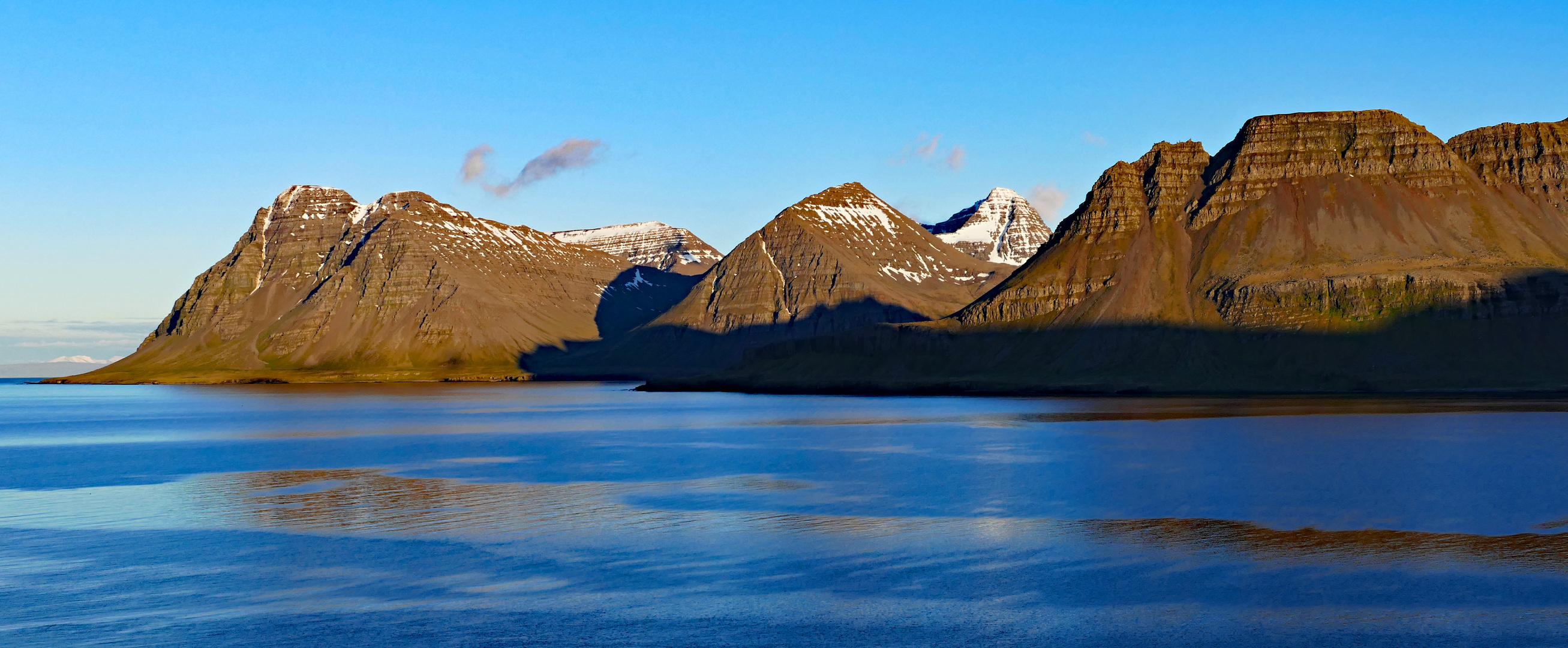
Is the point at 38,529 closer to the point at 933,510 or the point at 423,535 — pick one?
the point at 423,535

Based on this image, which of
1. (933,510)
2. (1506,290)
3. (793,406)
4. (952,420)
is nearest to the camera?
(933,510)

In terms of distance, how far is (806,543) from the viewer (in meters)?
40.2

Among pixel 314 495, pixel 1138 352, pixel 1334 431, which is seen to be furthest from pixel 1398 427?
pixel 1138 352

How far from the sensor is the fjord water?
93.5 feet

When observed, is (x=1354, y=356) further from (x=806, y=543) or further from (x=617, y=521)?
(x=806, y=543)

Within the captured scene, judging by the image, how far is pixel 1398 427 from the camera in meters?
90.1

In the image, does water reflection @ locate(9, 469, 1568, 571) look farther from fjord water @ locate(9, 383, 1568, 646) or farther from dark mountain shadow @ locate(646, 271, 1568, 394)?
dark mountain shadow @ locate(646, 271, 1568, 394)

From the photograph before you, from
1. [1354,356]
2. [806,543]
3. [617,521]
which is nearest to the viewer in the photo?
[806,543]

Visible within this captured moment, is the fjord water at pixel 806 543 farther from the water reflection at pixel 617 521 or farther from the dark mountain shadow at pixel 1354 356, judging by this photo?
the dark mountain shadow at pixel 1354 356

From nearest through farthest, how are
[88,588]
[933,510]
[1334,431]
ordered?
[88,588], [933,510], [1334,431]

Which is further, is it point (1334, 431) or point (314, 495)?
point (1334, 431)

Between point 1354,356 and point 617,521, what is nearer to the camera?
point 617,521

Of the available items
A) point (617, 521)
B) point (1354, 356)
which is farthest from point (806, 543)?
point (1354, 356)

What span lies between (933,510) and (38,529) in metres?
30.8
